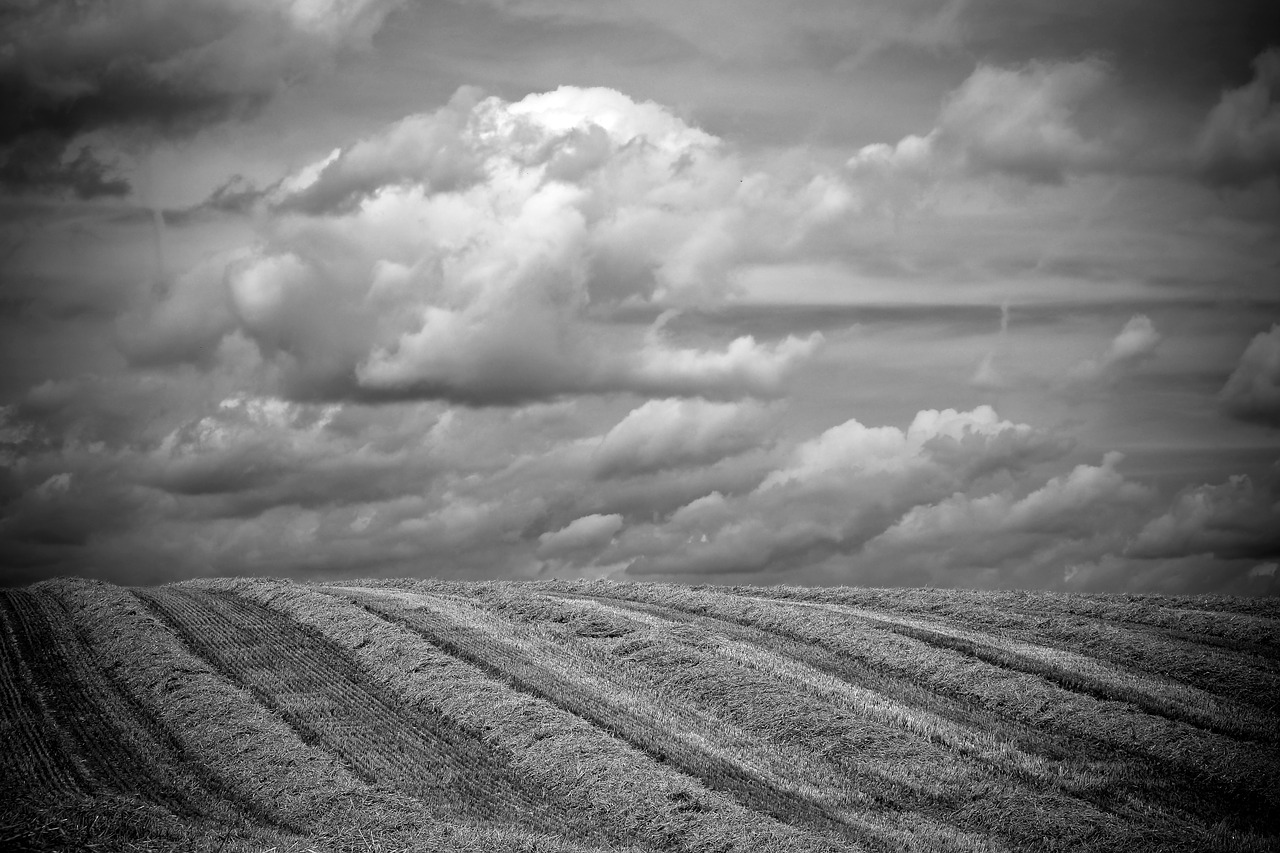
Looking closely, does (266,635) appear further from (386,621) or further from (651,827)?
(651,827)

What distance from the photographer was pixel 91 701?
2467cm

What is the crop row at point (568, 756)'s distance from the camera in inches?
658

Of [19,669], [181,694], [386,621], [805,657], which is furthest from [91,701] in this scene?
[805,657]

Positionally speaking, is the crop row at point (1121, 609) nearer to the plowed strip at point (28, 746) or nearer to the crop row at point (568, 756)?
the crop row at point (568, 756)

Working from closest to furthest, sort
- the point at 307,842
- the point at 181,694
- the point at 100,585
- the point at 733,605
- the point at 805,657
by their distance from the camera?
1. the point at 307,842
2. the point at 181,694
3. the point at 805,657
4. the point at 733,605
5. the point at 100,585

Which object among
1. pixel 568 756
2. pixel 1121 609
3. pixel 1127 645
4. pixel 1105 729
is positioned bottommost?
pixel 1105 729

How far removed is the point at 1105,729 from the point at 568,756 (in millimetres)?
10877

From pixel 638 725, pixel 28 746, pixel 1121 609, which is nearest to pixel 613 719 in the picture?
pixel 638 725

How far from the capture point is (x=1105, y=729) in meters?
21.5

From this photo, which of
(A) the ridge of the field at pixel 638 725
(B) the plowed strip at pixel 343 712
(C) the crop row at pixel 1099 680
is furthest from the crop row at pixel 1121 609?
(B) the plowed strip at pixel 343 712

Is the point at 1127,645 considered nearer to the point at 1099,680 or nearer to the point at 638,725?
the point at 1099,680

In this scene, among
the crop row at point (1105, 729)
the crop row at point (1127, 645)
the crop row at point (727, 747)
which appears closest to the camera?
the crop row at point (727, 747)

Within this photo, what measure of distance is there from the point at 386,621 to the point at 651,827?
1522cm

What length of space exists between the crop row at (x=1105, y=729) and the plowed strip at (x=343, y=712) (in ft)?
35.1
